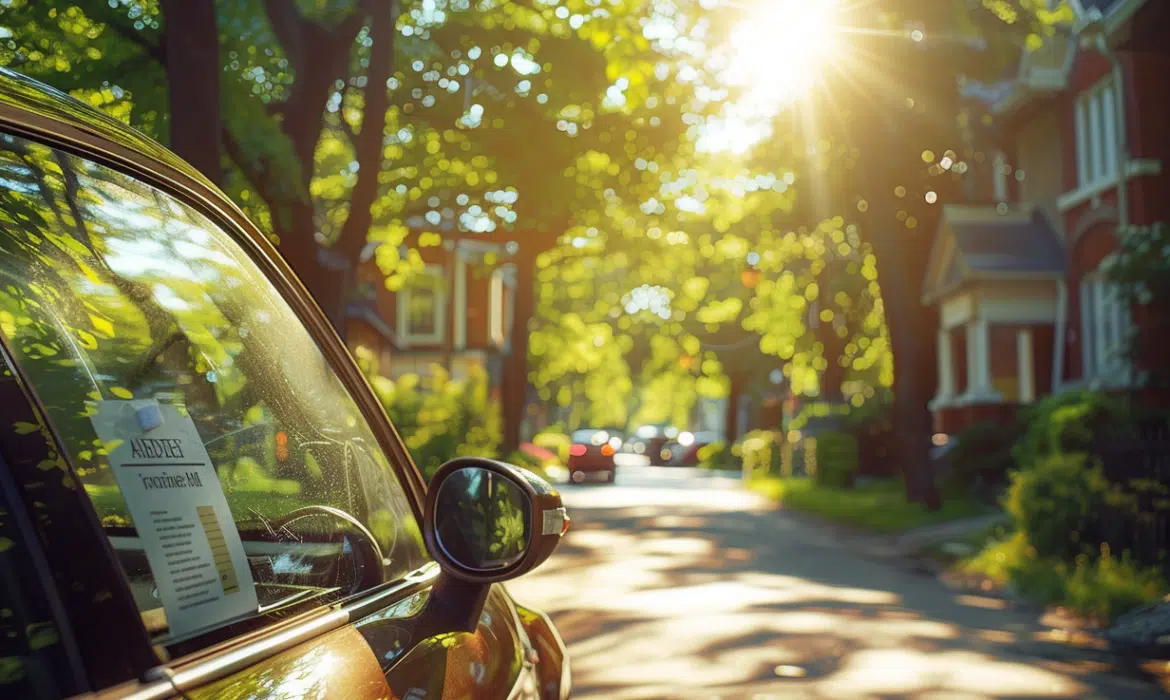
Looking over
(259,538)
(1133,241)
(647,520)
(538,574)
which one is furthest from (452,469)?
(647,520)

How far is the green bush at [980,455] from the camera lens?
85.1ft

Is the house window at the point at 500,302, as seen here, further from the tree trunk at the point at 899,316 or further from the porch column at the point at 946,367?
the tree trunk at the point at 899,316

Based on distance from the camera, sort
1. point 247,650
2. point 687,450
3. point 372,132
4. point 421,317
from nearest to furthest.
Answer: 1. point 247,650
2. point 372,132
3. point 421,317
4. point 687,450

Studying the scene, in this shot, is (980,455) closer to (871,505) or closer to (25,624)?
(871,505)

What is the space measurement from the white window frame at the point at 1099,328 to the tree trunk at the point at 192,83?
17.0 metres

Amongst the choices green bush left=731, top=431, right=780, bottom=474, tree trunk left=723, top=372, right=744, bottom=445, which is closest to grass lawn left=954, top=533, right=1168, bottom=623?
green bush left=731, top=431, right=780, bottom=474

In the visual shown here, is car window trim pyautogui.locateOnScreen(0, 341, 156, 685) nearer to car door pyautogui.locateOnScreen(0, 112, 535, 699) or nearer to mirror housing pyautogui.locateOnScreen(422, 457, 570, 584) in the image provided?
car door pyautogui.locateOnScreen(0, 112, 535, 699)

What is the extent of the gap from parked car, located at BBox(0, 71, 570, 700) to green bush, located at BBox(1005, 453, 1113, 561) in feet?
36.0

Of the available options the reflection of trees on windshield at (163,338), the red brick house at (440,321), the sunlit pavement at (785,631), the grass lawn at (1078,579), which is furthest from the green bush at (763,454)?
the reflection of trees on windshield at (163,338)

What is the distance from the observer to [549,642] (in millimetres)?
3227

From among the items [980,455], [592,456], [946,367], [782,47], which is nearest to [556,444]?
[592,456]

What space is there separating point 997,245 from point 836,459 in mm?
5228

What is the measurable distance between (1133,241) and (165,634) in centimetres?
1574

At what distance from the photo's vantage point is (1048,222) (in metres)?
29.2
